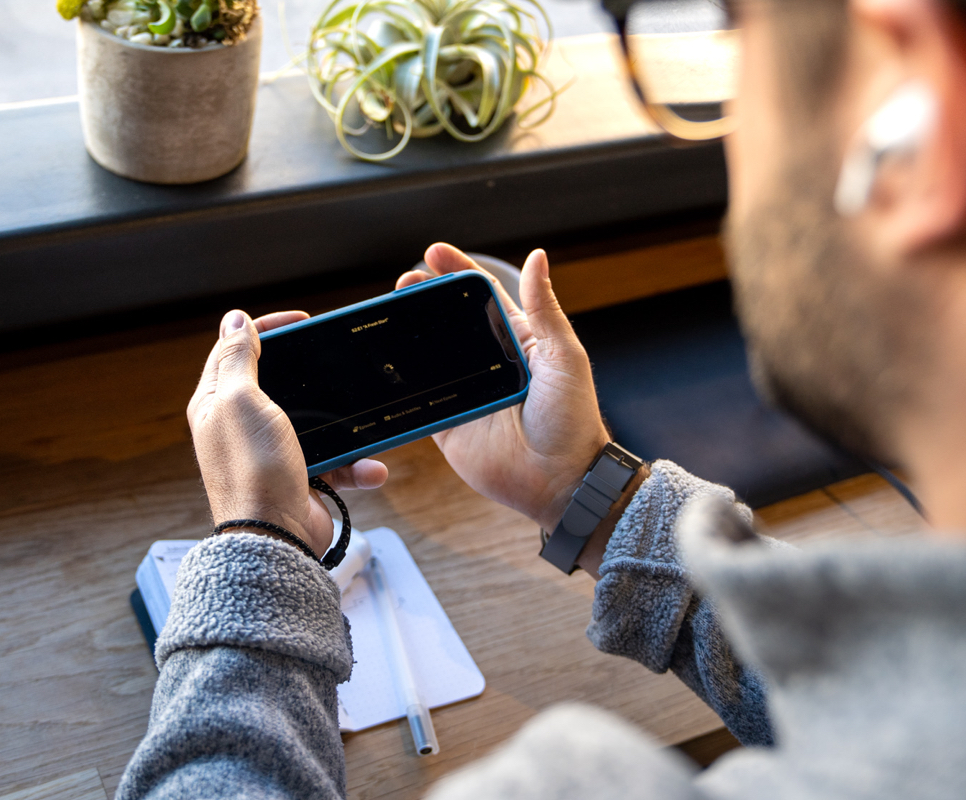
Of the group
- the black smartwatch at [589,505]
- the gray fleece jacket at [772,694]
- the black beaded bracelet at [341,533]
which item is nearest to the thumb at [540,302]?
the black smartwatch at [589,505]

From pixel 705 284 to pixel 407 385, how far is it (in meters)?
0.59

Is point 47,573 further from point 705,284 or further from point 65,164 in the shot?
point 705,284

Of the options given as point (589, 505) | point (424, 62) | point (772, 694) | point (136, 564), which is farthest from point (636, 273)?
point (772, 694)

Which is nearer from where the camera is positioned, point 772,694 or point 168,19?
point 772,694

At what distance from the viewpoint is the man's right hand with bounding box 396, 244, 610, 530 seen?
728 millimetres

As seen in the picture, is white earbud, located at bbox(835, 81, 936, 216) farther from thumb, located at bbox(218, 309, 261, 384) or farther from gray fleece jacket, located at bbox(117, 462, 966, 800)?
thumb, located at bbox(218, 309, 261, 384)

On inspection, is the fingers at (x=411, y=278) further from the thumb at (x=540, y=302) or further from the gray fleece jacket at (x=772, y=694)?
the gray fleece jacket at (x=772, y=694)

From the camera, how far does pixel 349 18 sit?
3.17ft

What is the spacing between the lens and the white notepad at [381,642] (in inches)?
25.9

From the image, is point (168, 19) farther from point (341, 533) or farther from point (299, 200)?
point (341, 533)

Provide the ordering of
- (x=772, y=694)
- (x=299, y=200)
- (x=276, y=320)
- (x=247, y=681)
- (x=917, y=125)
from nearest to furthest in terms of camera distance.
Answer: (x=917, y=125), (x=772, y=694), (x=247, y=681), (x=276, y=320), (x=299, y=200)

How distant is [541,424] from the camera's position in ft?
2.44

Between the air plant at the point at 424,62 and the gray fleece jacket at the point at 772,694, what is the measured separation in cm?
64

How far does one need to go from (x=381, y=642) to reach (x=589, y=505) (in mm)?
215
